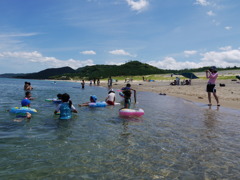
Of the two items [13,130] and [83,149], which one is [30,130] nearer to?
[13,130]

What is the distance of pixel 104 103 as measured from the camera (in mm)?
14508

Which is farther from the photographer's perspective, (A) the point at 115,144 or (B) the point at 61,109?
(B) the point at 61,109

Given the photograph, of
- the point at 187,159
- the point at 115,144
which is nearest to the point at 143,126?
the point at 115,144

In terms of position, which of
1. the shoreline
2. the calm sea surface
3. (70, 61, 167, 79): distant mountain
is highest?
(70, 61, 167, 79): distant mountain

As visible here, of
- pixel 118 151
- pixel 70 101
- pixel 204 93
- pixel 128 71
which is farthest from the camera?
pixel 128 71

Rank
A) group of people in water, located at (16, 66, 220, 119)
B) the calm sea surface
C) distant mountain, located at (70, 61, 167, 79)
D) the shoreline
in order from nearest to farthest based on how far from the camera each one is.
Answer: the calm sea surface → group of people in water, located at (16, 66, 220, 119) → the shoreline → distant mountain, located at (70, 61, 167, 79)

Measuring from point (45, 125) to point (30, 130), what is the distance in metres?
0.95

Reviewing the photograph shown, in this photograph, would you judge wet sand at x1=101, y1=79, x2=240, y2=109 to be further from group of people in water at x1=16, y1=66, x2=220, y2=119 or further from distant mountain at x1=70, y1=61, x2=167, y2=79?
distant mountain at x1=70, y1=61, x2=167, y2=79

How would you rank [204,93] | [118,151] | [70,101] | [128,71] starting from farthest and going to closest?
[128,71], [204,93], [70,101], [118,151]

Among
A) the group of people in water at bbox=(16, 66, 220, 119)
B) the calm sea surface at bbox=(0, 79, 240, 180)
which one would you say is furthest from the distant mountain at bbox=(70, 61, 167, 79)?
the calm sea surface at bbox=(0, 79, 240, 180)

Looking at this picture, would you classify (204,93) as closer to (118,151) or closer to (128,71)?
(118,151)

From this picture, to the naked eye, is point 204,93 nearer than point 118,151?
No

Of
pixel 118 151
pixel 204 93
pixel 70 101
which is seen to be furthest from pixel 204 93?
pixel 118 151

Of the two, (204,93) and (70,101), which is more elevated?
→ (70,101)
